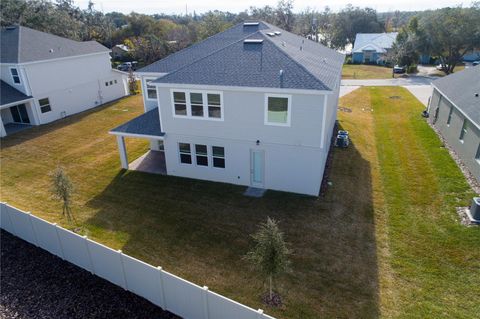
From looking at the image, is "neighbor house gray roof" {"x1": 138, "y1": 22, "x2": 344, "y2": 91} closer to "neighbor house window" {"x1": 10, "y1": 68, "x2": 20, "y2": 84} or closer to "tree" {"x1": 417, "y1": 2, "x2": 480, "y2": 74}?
→ "neighbor house window" {"x1": 10, "y1": 68, "x2": 20, "y2": 84}

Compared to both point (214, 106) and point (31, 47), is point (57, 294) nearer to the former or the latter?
point (214, 106)

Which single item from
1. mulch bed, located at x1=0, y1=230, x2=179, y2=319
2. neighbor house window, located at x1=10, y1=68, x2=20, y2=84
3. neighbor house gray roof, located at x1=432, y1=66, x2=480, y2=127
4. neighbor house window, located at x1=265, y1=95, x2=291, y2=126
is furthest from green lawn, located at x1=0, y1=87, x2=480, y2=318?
neighbor house window, located at x1=10, y1=68, x2=20, y2=84

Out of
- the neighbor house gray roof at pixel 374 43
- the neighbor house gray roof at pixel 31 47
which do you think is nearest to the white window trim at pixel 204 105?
the neighbor house gray roof at pixel 31 47

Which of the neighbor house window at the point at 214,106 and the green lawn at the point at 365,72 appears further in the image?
the green lawn at the point at 365,72

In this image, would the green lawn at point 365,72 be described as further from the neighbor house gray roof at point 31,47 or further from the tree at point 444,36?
the neighbor house gray roof at point 31,47

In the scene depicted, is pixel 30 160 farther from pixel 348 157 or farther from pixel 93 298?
pixel 348 157

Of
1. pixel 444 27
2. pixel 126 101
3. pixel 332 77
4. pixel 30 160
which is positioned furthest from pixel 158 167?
pixel 444 27
